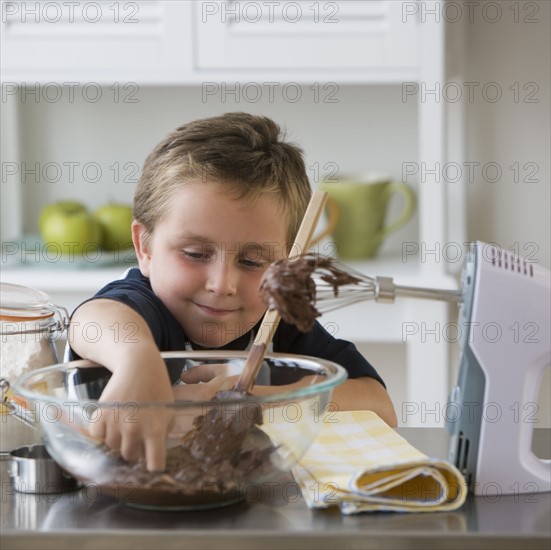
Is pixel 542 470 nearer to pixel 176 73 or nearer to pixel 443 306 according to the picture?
pixel 443 306

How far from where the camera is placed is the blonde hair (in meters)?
1.18

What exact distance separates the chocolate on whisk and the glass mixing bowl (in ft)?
0.18

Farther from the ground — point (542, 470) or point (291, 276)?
point (291, 276)

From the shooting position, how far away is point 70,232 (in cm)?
221

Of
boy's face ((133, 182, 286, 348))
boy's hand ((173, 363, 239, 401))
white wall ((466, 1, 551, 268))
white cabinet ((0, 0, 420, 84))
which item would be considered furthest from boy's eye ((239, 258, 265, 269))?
white wall ((466, 1, 551, 268))

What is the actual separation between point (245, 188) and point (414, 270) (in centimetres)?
104

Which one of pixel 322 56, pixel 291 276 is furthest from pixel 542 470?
pixel 322 56

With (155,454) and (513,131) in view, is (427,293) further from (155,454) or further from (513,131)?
(513,131)

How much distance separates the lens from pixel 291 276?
2.36ft

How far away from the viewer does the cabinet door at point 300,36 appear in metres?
2.07

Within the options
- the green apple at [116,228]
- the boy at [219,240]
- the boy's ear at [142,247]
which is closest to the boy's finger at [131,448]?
the boy at [219,240]

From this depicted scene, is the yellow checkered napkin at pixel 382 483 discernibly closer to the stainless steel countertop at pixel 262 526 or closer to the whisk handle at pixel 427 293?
the stainless steel countertop at pixel 262 526

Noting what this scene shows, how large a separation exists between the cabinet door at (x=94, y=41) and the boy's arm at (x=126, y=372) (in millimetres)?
1227

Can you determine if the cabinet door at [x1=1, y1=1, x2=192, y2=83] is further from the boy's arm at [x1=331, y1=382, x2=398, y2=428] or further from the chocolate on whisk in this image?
the chocolate on whisk
